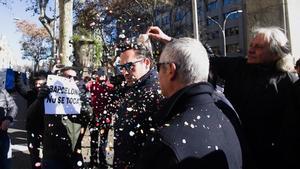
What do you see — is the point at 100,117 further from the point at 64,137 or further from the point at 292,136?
the point at 292,136

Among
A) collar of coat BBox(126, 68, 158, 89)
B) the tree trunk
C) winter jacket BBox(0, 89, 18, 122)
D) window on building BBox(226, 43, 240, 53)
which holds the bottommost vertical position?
winter jacket BBox(0, 89, 18, 122)

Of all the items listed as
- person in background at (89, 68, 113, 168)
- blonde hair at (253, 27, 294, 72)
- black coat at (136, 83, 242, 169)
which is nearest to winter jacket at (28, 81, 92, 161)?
person in background at (89, 68, 113, 168)

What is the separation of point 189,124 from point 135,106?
0.86m

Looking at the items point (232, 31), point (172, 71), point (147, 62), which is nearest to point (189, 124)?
point (172, 71)

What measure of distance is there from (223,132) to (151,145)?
31cm

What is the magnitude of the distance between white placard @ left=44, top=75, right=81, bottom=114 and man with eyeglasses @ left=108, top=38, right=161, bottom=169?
161 centimetres

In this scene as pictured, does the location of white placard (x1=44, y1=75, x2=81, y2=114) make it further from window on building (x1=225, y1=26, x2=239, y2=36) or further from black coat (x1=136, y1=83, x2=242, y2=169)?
window on building (x1=225, y1=26, x2=239, y2=36)

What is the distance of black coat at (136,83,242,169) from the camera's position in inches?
67.3

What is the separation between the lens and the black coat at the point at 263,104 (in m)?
2.73

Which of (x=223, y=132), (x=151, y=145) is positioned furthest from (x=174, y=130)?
(x=223, y=132)

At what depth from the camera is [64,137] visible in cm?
452

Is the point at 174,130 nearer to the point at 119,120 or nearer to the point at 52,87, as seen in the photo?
the point at 119,120

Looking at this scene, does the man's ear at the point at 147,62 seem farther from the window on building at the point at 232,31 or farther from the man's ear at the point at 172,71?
the window on building at the point at 232,31

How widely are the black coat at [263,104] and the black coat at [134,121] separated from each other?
590 mm
